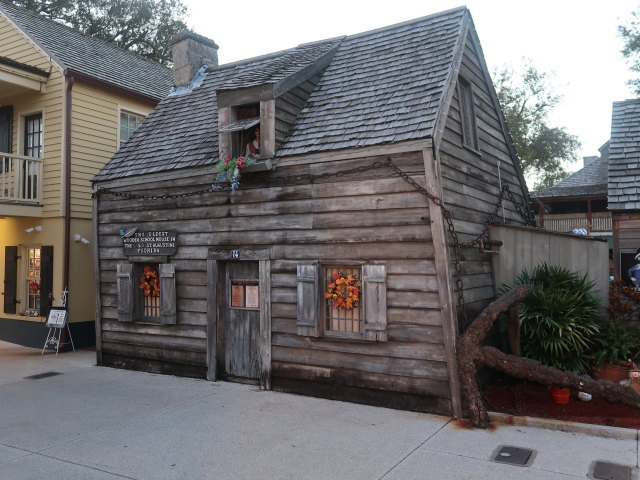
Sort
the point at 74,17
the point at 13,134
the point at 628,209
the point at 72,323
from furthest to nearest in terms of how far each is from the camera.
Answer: the point at 74,17
the point at 13,134
the point at 72,323
the point at 628,209

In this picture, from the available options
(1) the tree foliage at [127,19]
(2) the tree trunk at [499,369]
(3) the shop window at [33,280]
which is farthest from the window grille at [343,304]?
(1) the tree foliage at [127,19]

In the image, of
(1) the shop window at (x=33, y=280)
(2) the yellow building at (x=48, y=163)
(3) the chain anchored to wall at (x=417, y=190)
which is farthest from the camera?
(1) the shop window at (x=33, y=280)

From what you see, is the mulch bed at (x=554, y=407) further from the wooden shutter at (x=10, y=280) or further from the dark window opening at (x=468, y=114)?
the wooden shutter at (x=10, y=280)

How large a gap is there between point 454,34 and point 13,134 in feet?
37.0

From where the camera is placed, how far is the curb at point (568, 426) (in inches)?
234

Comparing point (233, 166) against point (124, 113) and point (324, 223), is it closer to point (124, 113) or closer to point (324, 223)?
point (324, 223)

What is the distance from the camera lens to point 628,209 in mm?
10125

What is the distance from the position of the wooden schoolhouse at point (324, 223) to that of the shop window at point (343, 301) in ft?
0.07

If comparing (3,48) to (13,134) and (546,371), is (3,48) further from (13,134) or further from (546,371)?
(546,371)

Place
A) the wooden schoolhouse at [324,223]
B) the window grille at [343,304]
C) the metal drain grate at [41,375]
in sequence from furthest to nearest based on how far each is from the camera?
the metal drain grate at [41,375] → the window grille at [343,304] → the wooden schoolhouse at [324,223]

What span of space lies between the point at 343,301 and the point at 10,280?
10071 millimetres

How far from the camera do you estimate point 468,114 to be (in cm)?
914

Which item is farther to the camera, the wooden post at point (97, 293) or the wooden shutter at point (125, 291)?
the wooden post at point (97, 293)

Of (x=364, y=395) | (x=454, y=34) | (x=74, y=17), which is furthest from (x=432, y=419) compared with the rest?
(x=74, y=17)
